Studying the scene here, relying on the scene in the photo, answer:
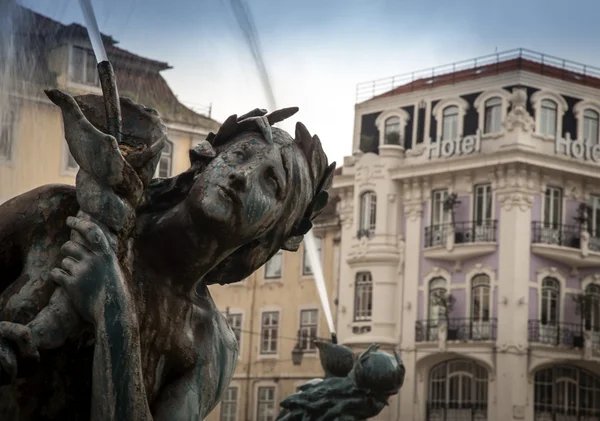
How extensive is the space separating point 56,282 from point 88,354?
0.15 meters

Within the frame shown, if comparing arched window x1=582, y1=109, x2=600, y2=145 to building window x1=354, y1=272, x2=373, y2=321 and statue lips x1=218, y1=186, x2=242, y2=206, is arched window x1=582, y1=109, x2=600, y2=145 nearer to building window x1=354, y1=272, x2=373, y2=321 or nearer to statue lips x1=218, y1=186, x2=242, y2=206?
building window x1=354, y1=272, x2=373, y2=321

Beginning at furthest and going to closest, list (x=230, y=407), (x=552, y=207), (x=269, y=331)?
(x=269, y=331), (x=230, y=407), (x=552, y=207)

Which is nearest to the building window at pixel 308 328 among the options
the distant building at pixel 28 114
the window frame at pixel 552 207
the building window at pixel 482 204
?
the building window at pixel 482 204

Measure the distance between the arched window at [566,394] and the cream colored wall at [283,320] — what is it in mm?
7229

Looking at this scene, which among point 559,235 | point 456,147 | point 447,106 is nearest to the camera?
point 559,235

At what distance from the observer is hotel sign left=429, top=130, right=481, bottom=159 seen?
1577 inches

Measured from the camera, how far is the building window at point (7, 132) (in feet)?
12.7

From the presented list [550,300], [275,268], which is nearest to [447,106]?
[550,300]

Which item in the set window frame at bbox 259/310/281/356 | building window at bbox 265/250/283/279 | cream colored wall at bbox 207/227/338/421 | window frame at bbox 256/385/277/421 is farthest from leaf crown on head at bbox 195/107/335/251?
building window at bbox 265/250/283/279

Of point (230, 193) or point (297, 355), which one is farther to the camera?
point (297, 355)

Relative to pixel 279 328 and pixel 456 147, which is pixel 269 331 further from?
pixel 456 147

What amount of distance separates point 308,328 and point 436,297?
201 inches

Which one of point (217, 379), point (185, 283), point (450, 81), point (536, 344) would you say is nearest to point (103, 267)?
point (185, 283)

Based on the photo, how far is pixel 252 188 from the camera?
2.43 metres
